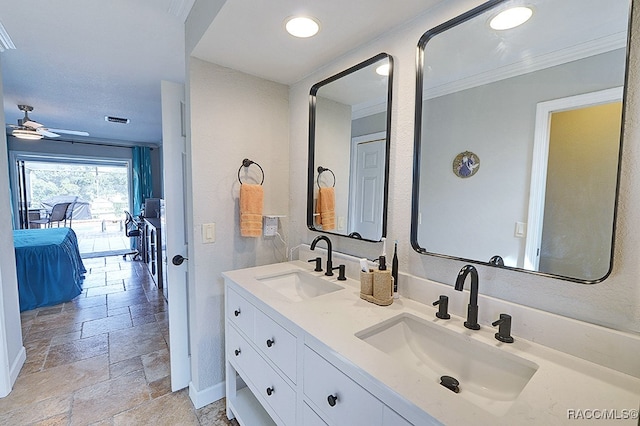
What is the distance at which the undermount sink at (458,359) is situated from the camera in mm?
844

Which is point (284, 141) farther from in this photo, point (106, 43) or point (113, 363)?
point (113, 363)

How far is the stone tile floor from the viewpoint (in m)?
1.73

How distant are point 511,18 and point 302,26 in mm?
852

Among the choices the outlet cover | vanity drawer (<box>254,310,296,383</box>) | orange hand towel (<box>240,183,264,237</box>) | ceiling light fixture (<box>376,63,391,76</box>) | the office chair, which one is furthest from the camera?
the office chair

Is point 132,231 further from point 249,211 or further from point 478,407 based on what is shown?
point 478,407

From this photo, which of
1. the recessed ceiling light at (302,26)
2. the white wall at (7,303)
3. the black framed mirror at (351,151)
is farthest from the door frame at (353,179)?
the white wall at (7,303)

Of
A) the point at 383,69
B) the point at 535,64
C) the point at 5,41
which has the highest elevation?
the point at 5,41

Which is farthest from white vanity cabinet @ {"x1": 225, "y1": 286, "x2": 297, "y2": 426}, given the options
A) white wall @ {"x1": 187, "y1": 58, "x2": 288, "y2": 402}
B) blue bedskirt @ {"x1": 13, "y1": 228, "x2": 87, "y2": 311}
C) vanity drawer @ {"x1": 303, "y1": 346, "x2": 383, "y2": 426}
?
blue bedskirt @ {"x1": 13, "y1": 228, "x2": 87, "y2": 311}

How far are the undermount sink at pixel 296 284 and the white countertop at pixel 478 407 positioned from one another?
18.1 inches

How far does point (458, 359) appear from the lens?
3.19 ft

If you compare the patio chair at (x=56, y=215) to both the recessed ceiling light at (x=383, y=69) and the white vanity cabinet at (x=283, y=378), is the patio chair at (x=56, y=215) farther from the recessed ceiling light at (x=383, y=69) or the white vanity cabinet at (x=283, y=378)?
the recessed ceiling light at (x=383, y=69)

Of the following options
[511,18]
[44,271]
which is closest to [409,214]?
[511,18]

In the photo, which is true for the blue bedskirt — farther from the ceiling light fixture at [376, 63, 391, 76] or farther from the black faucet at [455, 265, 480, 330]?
the black faucet at [455, 265, 480, 330]

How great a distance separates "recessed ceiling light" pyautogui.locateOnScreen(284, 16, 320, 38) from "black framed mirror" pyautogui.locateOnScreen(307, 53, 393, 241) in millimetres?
296
